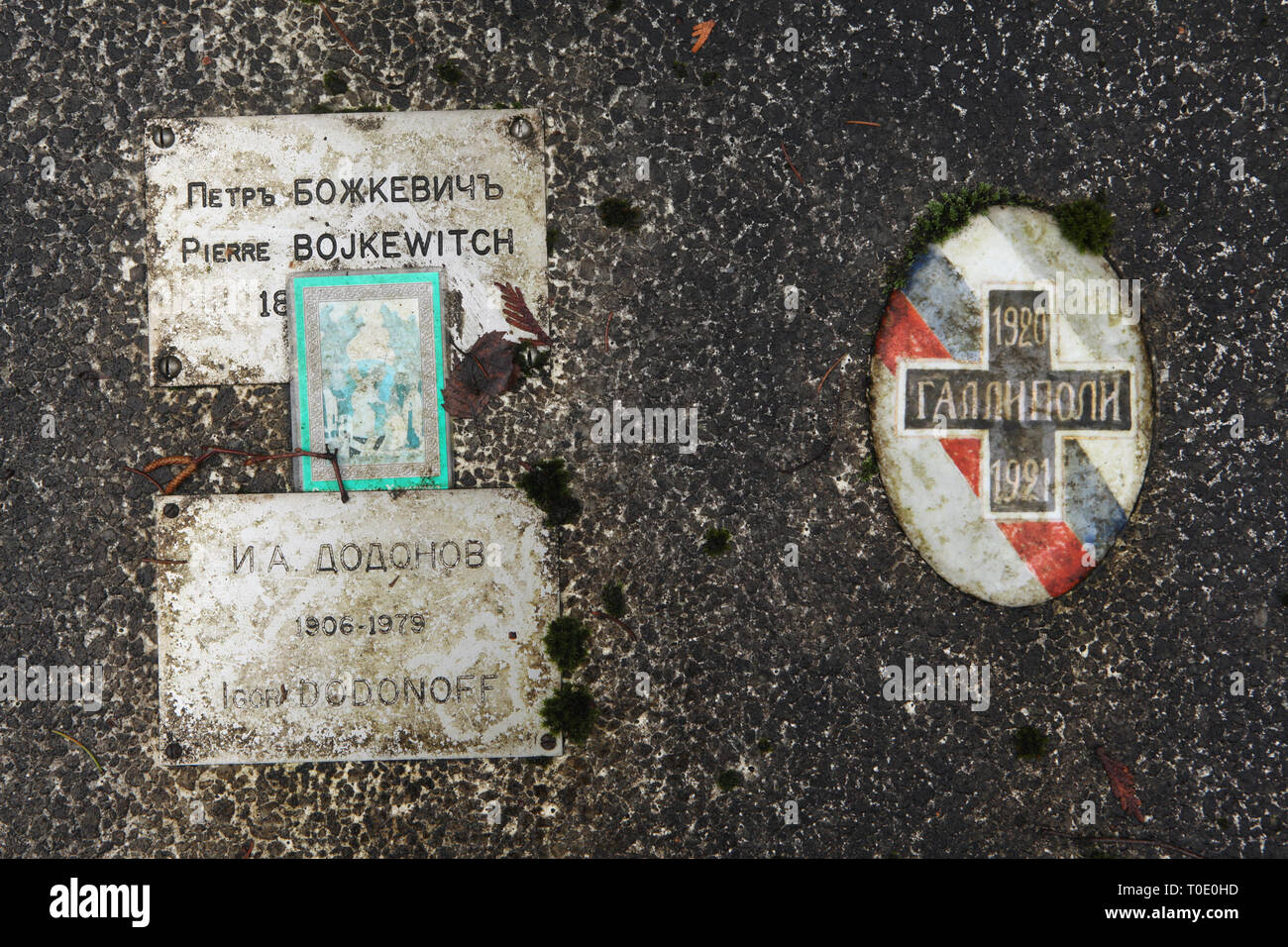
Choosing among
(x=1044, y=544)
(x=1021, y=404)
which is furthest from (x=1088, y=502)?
(x=1021, y=404)

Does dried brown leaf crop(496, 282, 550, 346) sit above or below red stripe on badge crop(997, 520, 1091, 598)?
above

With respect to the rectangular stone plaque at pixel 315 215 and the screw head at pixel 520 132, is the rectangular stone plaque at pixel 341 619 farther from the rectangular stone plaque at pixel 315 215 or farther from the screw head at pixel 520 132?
the screw head at pixel 520 132

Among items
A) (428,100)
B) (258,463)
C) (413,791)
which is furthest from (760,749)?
(428,100)

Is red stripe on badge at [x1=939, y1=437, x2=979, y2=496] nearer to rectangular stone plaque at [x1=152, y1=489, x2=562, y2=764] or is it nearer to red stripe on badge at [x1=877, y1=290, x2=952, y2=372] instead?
red stripe on badge at [x1=877, y1=290, x2=952, y2=372]

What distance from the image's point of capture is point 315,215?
2.89m

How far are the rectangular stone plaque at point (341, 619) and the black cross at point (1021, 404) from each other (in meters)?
1.65

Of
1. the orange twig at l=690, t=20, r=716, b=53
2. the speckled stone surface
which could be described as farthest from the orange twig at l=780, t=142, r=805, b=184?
the orange twig at l=690, t=20, r=716, b=53

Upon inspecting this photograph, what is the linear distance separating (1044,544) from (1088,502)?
22 centimetres

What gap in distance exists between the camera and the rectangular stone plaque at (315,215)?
2.89m

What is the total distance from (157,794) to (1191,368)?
412 centimetres

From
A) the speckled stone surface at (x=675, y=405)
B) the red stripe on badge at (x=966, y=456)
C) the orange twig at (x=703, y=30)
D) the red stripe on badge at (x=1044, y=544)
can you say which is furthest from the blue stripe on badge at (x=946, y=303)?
the orange twig at (x=703, y=30)

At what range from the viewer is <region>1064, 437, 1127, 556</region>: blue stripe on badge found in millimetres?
Answer: 2922

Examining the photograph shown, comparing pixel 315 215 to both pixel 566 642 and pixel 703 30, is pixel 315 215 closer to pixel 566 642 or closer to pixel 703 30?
pixel 703 30

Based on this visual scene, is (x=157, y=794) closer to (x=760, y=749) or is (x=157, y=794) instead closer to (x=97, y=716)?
(x=97, y=716)
